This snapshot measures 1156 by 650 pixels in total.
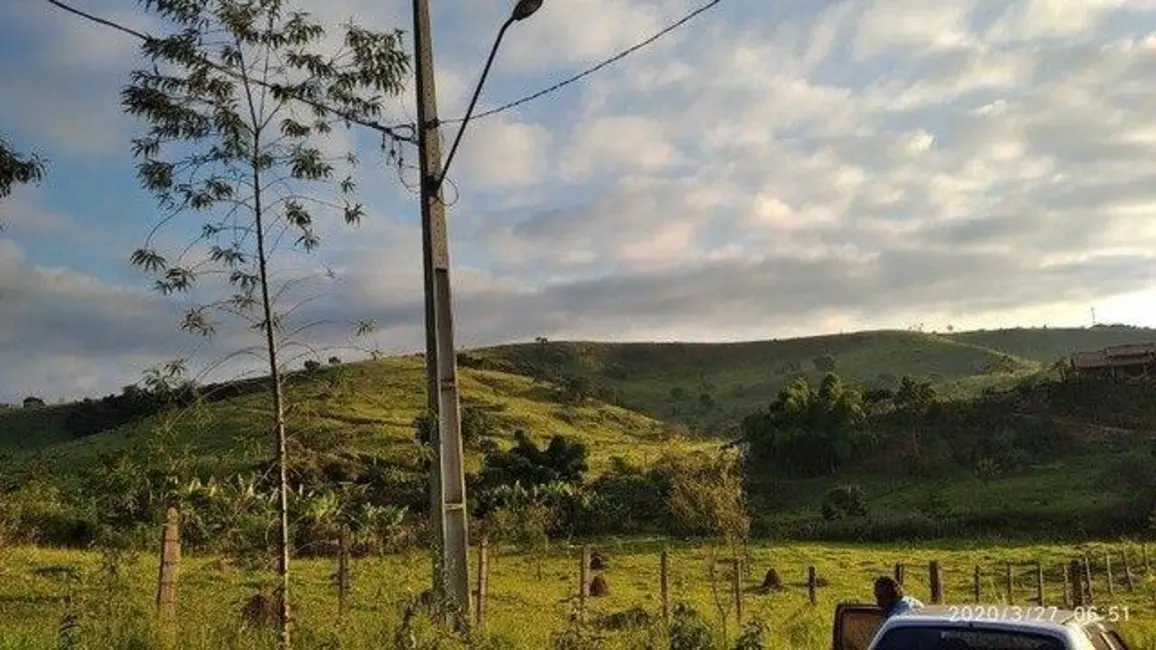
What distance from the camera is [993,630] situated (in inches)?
272

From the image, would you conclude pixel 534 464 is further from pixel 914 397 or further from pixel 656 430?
pixel 914 397

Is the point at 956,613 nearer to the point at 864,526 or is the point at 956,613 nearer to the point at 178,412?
the point at 178,412

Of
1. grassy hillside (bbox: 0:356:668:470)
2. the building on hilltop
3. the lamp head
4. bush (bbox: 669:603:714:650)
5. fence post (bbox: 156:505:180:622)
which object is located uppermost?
the lamp head

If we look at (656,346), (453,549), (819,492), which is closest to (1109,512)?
(819,492)

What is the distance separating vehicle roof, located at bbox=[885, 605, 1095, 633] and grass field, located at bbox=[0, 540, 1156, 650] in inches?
175

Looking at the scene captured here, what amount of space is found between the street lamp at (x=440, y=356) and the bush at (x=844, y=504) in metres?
55.7

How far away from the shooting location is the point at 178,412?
348 inches

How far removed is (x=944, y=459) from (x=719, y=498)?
55.6 metres

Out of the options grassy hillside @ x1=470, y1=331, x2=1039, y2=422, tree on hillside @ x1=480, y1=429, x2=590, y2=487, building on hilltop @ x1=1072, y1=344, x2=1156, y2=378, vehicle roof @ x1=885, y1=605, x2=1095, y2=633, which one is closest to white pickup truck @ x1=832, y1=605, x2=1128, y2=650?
vehicle roof @ x1=885, y1=605, x2=1095, y2=633

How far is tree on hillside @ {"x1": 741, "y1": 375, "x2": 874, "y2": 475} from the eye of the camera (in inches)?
3115

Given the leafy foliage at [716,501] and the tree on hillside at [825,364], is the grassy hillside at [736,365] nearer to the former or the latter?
the tree on hillside at [825,364]

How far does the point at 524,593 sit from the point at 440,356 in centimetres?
2411

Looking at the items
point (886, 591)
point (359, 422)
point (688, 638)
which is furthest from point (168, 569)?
point (886, 591)

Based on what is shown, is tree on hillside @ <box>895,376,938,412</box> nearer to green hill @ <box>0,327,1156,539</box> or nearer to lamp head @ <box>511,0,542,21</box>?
green hill @ <box>0,327,1156,539</box>
